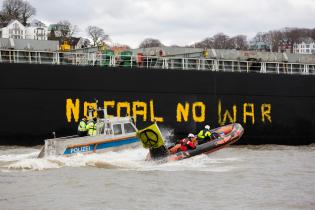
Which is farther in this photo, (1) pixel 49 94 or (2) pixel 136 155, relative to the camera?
(1) pixel 49 94

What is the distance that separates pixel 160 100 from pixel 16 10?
54.5m

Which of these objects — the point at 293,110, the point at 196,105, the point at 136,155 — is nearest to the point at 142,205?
the point at 136,155

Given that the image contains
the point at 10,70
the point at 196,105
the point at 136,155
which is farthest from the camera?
the point at 196,105

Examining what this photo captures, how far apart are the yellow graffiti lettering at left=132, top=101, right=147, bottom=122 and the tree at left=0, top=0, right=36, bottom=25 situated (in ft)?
173

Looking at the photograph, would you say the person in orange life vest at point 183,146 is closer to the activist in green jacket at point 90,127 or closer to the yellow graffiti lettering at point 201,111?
the activist in green jacket at point 90,127

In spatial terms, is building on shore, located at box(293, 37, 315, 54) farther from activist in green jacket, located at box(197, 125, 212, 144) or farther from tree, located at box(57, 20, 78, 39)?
activist in green jacket, located at box(197, 125, 212, 144)

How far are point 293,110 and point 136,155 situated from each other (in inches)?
417

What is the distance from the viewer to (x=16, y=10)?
77625mm

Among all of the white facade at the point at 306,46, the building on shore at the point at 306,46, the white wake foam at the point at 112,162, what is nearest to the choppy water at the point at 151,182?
the white wake foam at the point at 112,162

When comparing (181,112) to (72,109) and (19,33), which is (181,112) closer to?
(72,109)

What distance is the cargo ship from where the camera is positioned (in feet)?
82.1

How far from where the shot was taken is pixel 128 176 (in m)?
18.8

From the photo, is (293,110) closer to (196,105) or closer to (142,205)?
(196,105)

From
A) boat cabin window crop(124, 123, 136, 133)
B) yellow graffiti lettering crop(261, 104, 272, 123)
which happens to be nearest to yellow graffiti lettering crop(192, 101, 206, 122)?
yellow graffiti lettering crop(261, 104, 272, 123)
